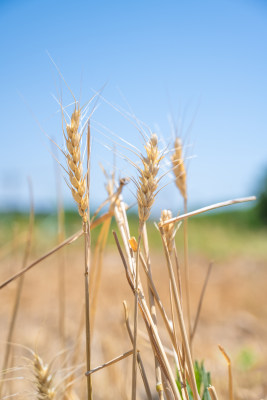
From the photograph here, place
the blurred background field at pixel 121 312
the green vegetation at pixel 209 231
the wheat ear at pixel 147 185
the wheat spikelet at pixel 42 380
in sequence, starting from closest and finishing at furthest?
the wheat ear at pixel 147 185 < the wheat spikelet at pixel 42 380 < the blurred background field at pixel 121 312 < the green vegetation at pixel 209 231

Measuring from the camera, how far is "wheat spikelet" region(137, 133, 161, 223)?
38cm

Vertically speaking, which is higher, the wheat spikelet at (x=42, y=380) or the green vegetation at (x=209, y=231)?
the wheat spikelet at (x=42, y=380)

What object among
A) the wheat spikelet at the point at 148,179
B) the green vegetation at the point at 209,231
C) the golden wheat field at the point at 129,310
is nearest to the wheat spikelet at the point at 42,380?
the golden wheat field at the point at 129,310

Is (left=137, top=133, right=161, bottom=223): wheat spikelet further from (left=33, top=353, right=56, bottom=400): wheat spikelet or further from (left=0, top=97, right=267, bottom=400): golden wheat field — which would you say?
(left=33, top=353, right=56, bottom=400): wheat spikelet

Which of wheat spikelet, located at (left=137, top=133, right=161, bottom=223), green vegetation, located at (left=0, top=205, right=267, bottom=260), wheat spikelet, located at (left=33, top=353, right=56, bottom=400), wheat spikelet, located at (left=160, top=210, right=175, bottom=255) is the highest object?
wheat spikelet, located at (left=137, top=133, right=161, bottom=223)

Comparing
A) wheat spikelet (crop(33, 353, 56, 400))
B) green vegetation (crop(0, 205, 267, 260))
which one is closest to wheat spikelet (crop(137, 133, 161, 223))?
wheat spikelet (crop(33, 353, 56, 400))

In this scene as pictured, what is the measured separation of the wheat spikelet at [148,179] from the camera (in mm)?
379

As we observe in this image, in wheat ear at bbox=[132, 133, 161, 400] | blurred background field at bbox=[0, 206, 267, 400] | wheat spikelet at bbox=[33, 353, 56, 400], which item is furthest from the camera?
blurred background field at bbox=[0, 206, 267, 400]

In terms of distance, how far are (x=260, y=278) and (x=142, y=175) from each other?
→ 136 inches

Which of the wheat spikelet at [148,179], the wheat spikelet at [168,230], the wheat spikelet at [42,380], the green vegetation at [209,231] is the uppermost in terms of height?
the wheat spikelet at [148,179]

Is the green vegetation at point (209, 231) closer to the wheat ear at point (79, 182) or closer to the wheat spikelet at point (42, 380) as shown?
the wheat spikelet at point (42, 380)

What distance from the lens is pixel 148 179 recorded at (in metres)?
0.40

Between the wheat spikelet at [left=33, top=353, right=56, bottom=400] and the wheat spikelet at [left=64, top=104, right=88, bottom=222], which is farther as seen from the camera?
the wheat spikelet at [left=33, top=353, right=56, bottom=400]

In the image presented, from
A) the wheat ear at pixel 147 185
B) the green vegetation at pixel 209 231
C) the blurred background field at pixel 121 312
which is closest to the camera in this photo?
the wheat ear at pixel 147 185
